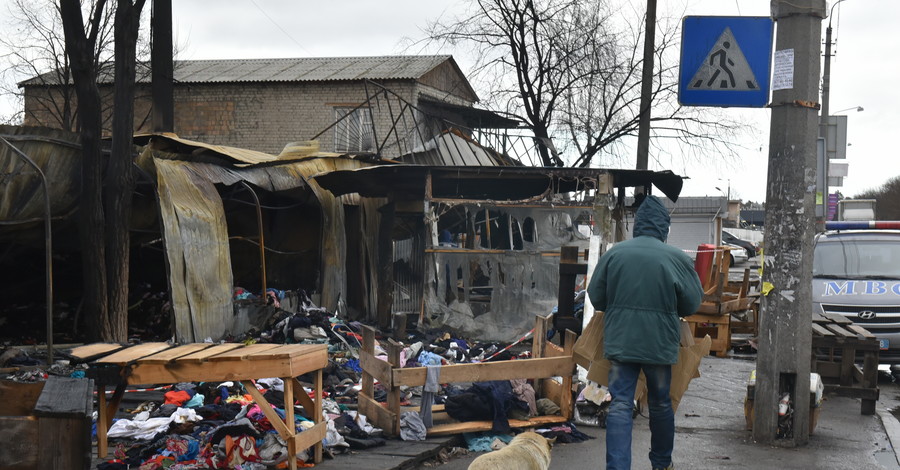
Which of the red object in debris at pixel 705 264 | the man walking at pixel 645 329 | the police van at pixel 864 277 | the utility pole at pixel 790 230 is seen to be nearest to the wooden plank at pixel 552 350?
the utility pole at pixel 790 230

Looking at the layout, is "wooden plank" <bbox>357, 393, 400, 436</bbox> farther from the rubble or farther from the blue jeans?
the blue jeans

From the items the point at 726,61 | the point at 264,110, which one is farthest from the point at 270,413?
the point at 264,110

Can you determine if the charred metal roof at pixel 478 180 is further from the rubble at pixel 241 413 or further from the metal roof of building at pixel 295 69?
the metal roof of building at pixel 295 69

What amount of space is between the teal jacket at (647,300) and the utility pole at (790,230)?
1.71m

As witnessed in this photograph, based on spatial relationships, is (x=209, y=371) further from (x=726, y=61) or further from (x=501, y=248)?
(x=501, y=248)

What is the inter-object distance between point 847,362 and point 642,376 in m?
4.31

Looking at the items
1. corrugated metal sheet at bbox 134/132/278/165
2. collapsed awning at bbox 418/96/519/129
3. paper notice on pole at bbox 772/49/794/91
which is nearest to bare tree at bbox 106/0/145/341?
corrugated metal sheet at bbox 134/132/278/165

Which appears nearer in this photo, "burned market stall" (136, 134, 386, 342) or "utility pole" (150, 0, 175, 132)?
"burned market stall" (136, 134, 386, 342)

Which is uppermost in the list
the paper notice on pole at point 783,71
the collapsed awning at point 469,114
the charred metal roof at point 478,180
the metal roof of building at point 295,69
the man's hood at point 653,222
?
the metal roof of building at point 295,69

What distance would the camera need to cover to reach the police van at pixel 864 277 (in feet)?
38.3

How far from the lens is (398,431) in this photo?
→ 287 inches

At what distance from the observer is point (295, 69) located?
32.0 meters

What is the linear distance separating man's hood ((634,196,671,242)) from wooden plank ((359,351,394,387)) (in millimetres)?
2397

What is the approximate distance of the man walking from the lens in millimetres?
5816
